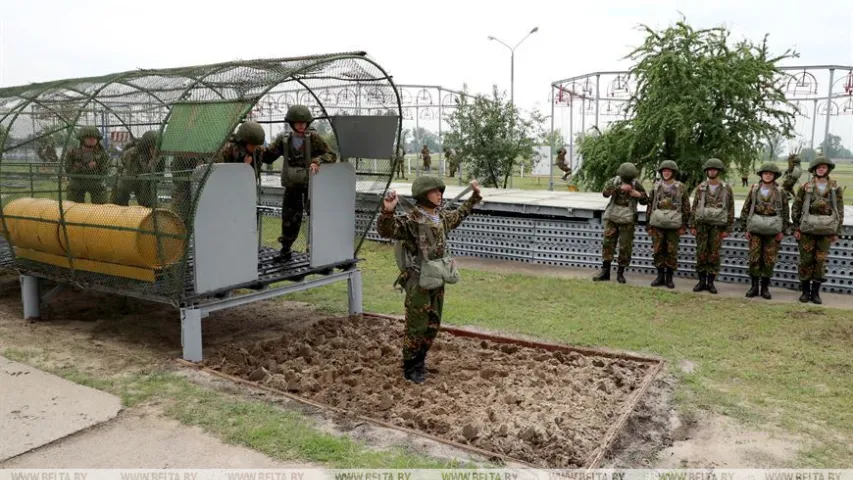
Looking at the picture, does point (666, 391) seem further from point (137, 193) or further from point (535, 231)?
point (535, 231)

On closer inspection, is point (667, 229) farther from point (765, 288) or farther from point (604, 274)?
point (765, 288)

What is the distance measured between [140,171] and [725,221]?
22.6ft

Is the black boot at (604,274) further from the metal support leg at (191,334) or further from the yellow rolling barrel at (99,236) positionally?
the yellow rolling barrel at (99,236)

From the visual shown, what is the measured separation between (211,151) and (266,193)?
5.12 metres

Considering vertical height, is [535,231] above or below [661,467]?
above

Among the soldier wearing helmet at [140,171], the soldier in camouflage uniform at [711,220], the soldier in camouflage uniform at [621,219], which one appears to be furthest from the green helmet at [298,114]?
the soldier in camouflage uniform at [711,220]

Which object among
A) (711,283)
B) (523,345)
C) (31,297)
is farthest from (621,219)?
(31,297)

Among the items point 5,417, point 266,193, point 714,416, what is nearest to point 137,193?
point 5,417

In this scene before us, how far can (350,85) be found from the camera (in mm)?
7879

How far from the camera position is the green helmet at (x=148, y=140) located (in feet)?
21.5

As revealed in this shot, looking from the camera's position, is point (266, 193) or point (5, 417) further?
point (266, 193)

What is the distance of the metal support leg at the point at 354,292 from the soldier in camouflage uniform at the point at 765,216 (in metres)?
4.93

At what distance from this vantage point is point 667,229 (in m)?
Answer: 9.33

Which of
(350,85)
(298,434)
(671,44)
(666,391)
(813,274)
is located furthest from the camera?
(671,44)
